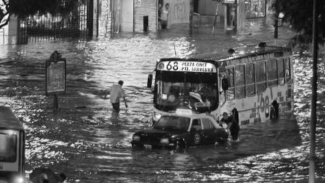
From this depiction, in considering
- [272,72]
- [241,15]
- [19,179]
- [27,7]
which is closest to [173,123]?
[272,72]

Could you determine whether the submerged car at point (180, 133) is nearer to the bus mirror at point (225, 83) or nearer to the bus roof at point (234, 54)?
the bus mirror at point (225, 83)

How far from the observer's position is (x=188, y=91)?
1253 inches

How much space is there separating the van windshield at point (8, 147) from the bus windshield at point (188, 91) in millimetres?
11691

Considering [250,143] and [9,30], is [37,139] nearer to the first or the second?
[250,143]

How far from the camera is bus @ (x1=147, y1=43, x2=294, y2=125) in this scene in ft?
104

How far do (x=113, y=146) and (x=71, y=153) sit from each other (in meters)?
1.65

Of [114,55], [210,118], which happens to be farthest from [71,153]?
[114,55]

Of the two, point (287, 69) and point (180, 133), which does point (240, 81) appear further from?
point (180, 133)

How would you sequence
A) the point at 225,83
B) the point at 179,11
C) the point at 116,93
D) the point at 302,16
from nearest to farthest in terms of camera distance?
the point at 302,16 < the point at 225,83 < the point at 116,93 < the point at 179,11

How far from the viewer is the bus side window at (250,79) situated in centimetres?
3462

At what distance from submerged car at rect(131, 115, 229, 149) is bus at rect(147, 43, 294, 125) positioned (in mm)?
910

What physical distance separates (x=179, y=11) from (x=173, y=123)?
4167 cm

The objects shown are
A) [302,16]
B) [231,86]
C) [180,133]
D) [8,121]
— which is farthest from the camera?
[231,86]

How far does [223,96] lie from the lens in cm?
3238
